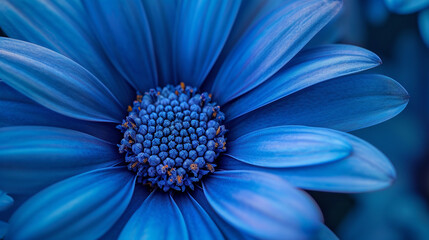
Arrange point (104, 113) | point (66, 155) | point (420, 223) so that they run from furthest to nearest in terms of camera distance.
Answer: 1. point (420, 223)
2. point (104, 113)
3. point (66, 155)

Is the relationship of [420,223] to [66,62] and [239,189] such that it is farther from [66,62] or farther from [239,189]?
[66,62]

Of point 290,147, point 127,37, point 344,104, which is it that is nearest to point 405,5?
point 344,104

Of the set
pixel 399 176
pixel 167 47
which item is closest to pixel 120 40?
pixel 167 47

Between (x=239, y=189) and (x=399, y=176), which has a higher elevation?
(x=239, y=189)

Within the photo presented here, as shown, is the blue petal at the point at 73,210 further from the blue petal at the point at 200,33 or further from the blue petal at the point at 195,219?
the blue petal at the point at 200,33

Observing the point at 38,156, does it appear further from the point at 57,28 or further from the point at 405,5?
the point at 405,5

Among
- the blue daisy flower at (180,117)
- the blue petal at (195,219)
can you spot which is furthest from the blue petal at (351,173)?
the blue petal at (195,219)

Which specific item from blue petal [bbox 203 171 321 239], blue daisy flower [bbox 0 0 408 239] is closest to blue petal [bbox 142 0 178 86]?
blue daisy flower [bbox 0 0 408 239]
